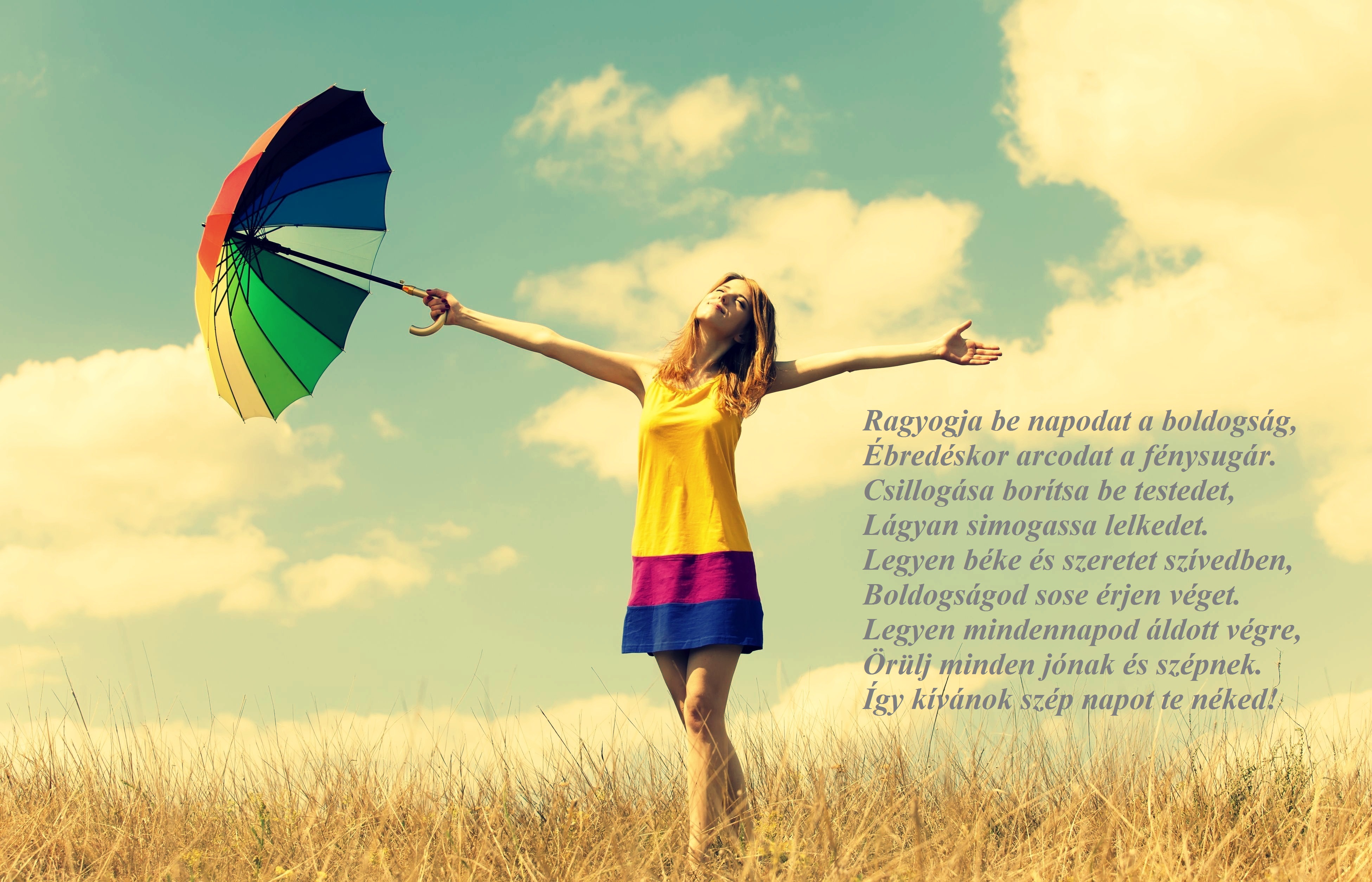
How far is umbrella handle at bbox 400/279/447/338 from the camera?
20.1 ft

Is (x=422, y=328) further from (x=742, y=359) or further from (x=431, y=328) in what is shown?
(x=742, y=359)

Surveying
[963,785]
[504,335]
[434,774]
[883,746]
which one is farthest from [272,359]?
[963,785]

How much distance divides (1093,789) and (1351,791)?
179 cm

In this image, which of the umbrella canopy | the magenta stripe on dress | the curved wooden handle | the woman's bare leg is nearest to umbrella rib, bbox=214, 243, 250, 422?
the umbrella canopy

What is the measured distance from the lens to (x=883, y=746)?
684cm

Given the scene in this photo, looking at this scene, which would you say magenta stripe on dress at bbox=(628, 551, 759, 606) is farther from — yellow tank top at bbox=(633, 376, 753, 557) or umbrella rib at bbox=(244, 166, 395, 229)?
umbrella rib at bbox=(244, 166, 395, 229)

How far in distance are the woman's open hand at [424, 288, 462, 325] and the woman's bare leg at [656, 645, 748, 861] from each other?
98.6 inches

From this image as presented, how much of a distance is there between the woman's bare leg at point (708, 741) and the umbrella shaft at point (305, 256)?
118 inches

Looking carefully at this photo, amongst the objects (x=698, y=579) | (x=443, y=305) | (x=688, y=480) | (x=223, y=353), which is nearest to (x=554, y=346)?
(x=443, y=305)

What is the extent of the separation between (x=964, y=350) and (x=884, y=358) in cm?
55

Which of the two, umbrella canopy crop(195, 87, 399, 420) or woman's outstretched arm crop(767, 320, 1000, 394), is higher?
umbrella canopy crop(195, 87, 399, 420)

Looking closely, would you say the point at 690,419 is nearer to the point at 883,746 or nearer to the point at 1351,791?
the point at 883,746

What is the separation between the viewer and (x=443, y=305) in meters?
6.24

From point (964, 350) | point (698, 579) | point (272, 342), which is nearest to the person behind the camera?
point (698, 579)
